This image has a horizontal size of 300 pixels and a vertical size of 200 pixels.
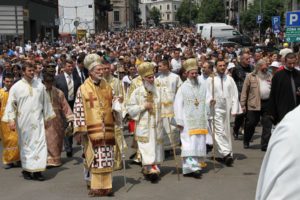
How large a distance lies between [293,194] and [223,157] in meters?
8.07

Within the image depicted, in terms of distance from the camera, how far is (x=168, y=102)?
29.6 ft

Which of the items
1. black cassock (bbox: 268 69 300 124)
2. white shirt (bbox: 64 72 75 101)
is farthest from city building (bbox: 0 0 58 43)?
black cassock (bbox: 268 69 300 124)

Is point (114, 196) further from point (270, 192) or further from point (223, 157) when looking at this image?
point (270, 192)

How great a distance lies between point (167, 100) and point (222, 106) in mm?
1009

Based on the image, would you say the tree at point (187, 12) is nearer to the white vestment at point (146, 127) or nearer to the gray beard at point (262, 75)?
the gray beard at point (262, 75)

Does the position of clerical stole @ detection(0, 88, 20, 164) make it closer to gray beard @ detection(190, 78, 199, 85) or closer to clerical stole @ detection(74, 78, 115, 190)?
clerical stole @ detection(74, 78, 115, 190)

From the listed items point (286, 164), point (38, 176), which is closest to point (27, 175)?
point (38, 176)

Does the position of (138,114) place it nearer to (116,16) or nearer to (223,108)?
(223,108)

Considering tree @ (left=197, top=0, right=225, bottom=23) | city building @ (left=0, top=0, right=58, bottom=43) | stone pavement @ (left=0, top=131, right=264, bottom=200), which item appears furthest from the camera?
tree @ (left=197, top=0, right=225, bottom=23)

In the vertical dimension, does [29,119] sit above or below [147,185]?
above

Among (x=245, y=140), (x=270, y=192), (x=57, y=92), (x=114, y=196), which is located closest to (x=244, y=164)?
(x=245, y=140)

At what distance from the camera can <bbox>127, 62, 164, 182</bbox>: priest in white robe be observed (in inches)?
315

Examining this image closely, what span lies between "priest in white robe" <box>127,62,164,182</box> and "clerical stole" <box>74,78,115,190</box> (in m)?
0.89

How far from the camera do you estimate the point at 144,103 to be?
8.12m
